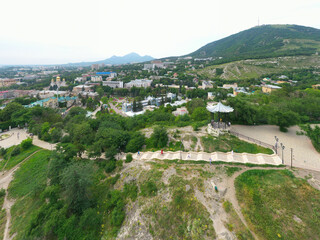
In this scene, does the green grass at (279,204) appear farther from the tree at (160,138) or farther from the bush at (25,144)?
the bush at (25,144)

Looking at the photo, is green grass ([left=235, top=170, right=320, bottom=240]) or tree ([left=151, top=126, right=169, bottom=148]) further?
tree ([left=151, top=126, right=169, bottom=148])

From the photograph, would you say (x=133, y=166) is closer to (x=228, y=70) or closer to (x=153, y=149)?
(x=153, y=149)

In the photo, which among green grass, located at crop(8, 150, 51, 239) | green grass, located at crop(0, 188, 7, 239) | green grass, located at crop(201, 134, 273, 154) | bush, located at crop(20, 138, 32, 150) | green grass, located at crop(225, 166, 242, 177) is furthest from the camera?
bush, located at crop(20, 138, 32, 150)

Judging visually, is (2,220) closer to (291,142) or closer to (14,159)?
(14,159)

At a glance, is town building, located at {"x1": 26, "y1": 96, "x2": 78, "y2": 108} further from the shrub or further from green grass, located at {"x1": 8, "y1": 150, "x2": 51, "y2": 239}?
the shrub

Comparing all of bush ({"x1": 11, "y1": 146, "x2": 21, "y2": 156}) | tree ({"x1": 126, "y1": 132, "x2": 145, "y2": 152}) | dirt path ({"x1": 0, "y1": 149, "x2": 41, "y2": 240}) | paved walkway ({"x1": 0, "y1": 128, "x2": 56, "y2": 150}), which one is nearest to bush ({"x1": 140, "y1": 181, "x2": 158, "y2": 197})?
tree ({"x1": 126, "y1": 132, "x2": 145, "y2": 152})

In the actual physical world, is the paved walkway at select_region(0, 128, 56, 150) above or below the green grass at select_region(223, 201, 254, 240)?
below

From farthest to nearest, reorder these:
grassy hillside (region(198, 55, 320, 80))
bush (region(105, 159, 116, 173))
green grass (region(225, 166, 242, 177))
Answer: grassy hillside (region(198, 55, 320, 80)) < bush (region(105, 159, 116, 173)) < green grass (region(225, 166, 242, 177))
